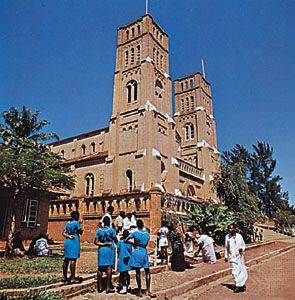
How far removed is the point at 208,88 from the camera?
169 ft

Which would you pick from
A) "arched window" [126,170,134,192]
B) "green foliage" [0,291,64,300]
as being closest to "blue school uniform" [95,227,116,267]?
"green foliage" [0,291,64,300]

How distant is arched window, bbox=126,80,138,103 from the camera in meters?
32.3

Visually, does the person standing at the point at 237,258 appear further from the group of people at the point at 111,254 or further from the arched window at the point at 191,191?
the arched window at the point at 191,191

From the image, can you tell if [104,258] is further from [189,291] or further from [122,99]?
[122,99]

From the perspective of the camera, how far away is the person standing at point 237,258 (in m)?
7.40

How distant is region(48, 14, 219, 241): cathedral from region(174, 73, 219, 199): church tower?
1.23 ft

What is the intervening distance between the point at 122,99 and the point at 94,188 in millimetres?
10615

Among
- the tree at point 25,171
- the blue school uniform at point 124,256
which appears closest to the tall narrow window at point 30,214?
the tree at point 25,171

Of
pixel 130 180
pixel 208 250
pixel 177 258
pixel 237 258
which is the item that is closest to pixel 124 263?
pixel 237 258

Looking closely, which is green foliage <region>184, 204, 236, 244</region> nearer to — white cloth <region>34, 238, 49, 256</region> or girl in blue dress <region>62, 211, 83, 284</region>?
white cloth <region>34, 238, 49, 256</region>

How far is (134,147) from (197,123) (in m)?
18.7

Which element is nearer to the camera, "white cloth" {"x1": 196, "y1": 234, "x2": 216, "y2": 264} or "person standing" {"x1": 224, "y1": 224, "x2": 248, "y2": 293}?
"person standing" {"x1": 224, "y1": 224, "x2": 248, "y2": 293}

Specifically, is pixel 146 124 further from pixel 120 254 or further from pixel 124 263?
pixel 124 263

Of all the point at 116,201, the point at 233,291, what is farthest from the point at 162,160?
the point at 233,291
